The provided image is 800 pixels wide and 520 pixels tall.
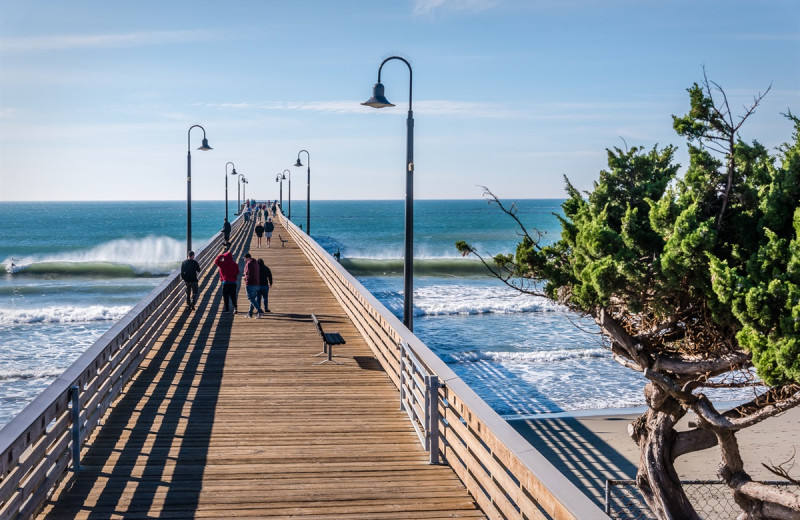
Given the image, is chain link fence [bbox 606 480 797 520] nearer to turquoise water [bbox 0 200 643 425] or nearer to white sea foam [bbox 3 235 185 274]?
turquoise water [bbox 0 200 643 425]

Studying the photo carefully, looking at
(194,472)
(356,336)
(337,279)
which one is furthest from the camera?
(337,279)

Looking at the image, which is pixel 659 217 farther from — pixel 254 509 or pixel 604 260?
pixel 254 509

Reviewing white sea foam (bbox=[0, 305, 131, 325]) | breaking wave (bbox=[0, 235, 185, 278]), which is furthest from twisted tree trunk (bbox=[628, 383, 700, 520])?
breaking wave (bbox=[0, 235, 185, 278])

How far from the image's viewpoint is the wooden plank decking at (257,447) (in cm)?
658

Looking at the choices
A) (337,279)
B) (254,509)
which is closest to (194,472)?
(254,509)

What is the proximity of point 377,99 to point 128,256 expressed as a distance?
91840mm

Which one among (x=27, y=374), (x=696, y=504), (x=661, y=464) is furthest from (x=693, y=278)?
(x=27, y=374)

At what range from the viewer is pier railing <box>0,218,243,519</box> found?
5.69 meters

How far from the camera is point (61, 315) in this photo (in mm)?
38031

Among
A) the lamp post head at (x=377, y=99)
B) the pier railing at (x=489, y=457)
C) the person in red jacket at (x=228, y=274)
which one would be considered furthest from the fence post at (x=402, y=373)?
the person in red jacket at (x=228, y=274)

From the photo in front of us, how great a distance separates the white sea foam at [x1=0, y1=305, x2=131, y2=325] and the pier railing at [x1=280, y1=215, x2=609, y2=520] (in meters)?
30.1

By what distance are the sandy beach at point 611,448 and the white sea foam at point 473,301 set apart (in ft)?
54.4

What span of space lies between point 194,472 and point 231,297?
429 inches

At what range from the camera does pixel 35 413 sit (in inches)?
243
